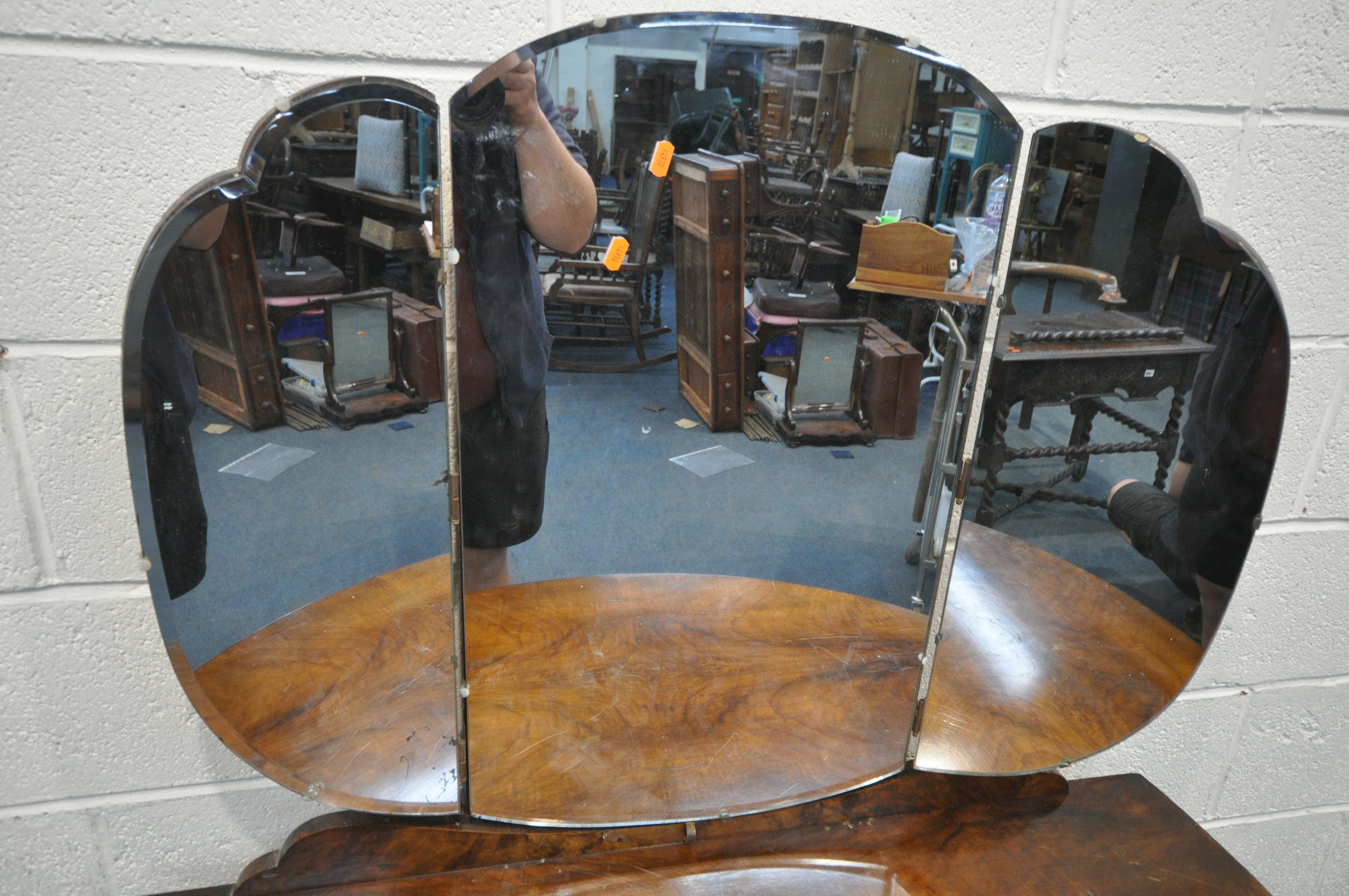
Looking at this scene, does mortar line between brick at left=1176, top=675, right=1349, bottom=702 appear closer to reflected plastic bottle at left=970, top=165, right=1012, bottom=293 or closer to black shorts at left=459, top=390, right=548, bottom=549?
reflected plastic bottle at left=970, top=165, right=1012, bottom=293

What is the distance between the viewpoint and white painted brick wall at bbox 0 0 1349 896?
643 millimetres

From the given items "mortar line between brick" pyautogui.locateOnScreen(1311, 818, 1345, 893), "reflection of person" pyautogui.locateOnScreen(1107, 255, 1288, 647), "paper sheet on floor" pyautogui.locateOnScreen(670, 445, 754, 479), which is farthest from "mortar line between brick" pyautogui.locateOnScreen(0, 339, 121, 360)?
"mortar line between brick" pyautogui.locateOnScreen(1311, 818, 1345, 893)

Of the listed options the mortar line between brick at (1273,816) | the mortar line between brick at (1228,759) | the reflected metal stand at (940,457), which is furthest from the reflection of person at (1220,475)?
the mortar line between brick at (1273,816)

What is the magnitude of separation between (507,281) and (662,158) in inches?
6.3

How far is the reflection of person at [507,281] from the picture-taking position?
0.63 metres

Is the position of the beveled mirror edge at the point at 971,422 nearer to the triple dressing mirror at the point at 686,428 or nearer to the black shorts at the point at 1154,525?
the triple dressing mirror at the point at 686,428

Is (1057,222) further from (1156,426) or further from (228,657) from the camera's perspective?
(228,657)

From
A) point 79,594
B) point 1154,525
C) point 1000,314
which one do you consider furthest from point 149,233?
point 1154,525

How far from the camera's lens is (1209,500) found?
0.88m

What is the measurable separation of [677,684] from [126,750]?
569 millimetres

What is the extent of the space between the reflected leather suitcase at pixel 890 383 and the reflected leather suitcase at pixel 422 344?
373 mm

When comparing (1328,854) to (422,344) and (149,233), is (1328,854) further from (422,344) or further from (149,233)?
(149,233)

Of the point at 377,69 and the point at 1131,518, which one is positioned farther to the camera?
the point at 1131,518

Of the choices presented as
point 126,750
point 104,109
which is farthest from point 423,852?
point 104,109
